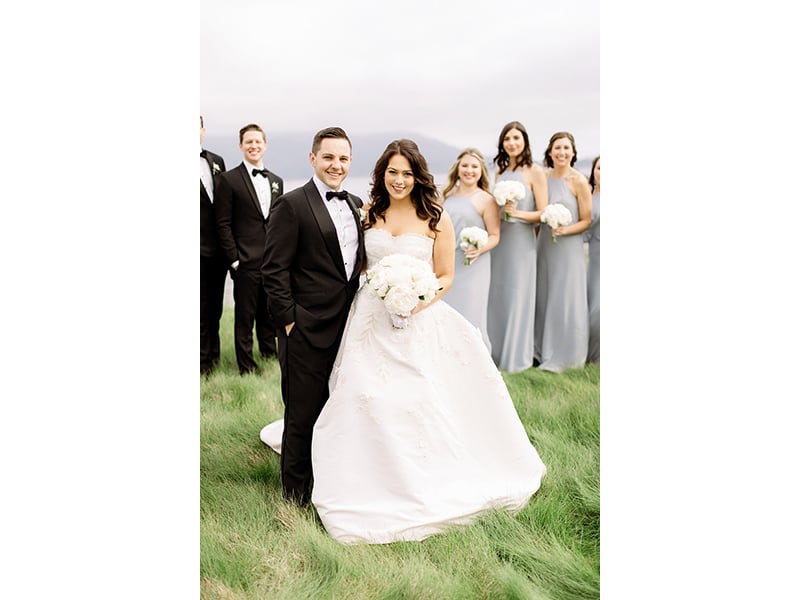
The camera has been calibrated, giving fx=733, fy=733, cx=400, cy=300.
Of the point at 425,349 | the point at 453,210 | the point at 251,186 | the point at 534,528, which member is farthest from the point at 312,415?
the point at 453,210

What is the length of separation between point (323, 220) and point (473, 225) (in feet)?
7.32

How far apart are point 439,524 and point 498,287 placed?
276 centimetres

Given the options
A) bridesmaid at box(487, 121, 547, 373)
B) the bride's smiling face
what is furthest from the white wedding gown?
bridesmaid at box(487, 121, 547, 373)

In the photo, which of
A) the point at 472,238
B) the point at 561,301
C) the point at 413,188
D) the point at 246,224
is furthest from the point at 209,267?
the point at 561,301

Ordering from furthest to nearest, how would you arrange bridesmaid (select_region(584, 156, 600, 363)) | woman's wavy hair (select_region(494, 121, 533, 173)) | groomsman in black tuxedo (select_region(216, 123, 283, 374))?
bridesmaid (select_region(584, 156, 600, 363)) < woman's wavy hair (select_region(494, 121, 533, 173)) < groomsman in black tuxedo (select_region(216, 123, 283, 374))

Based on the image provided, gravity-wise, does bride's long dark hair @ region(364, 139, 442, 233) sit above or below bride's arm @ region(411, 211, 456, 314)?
above

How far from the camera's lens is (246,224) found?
4582 millimetres

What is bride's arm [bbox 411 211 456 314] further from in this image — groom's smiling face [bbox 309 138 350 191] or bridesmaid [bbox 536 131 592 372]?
bridesmaid [bbox 536 131 592 372]

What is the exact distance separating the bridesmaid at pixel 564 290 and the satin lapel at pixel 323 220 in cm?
264

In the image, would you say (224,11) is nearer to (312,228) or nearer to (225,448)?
(312,228)

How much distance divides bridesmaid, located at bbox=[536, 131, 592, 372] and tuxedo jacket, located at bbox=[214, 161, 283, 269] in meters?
2.35

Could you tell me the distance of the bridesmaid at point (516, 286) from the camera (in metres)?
5.66

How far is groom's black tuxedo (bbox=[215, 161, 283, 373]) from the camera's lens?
4.41 m

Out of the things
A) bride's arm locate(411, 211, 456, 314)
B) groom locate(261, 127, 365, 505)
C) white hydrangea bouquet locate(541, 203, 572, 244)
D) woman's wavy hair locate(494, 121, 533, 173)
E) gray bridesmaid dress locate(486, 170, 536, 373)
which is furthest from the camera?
gray bridesmaid dress locate(486, 170, 536, 373)
